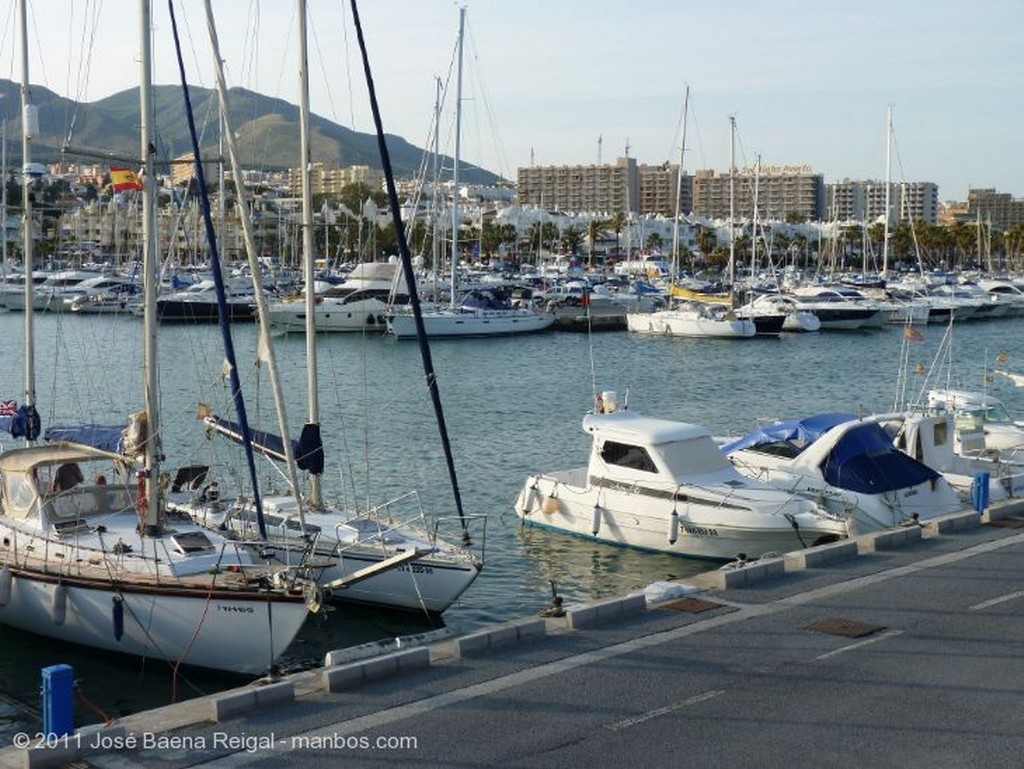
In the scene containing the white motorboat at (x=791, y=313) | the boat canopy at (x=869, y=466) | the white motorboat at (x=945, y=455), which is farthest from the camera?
the white motorboat at (x=791, y=313)

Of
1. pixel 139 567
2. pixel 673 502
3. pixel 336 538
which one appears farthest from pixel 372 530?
pixel 673 502

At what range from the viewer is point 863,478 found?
25875 mm

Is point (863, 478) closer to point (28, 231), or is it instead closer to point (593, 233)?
point (28, 231)

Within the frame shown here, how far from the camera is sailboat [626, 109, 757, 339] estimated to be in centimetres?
7938

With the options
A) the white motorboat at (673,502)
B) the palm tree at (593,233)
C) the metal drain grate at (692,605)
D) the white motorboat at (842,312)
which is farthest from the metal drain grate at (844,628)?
the palm tree at (593,233)

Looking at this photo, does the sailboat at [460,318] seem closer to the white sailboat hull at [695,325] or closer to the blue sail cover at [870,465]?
the white sailboat hull at [695,325]

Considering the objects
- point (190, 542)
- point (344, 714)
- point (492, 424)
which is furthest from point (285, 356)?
point (344, 714)

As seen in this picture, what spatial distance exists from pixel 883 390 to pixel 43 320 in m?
58.8

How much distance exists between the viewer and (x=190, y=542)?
1894cm

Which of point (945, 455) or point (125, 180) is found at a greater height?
point (125, 180)

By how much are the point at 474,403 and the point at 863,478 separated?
26.7 m

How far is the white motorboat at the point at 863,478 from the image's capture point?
25.2 metres

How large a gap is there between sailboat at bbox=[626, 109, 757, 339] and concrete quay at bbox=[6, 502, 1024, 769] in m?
61.5

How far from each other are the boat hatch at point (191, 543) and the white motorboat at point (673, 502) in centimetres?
957
